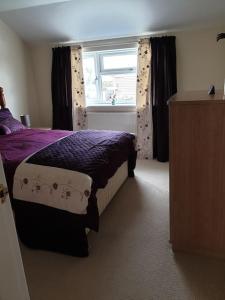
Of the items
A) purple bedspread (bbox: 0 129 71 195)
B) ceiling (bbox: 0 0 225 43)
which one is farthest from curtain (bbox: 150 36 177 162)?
purple bedspread (bbox: 0 129 71 195)

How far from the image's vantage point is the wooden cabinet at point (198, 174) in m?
1.60

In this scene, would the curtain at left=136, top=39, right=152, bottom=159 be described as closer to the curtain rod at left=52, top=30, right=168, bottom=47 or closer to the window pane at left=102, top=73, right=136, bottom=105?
the curtain rod at left=52, top=30, right=168, bottom=47

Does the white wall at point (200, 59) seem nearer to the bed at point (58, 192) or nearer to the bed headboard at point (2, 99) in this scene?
the bed at point (58, 192)

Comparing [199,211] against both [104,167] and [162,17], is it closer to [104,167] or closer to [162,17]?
[104,167]

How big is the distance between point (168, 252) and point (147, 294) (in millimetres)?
430

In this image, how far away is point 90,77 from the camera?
14.4 ft

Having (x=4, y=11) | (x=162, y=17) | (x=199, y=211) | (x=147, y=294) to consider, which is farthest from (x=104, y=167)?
(x=4, y=11)

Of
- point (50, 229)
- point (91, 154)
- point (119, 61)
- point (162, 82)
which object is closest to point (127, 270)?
point (50, 229)

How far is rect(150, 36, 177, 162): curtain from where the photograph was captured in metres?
Result: 3.62

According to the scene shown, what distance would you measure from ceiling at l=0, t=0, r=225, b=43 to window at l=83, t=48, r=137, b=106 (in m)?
0.33

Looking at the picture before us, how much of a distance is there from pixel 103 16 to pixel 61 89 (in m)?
1.39

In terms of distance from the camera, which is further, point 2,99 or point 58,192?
point 2,99

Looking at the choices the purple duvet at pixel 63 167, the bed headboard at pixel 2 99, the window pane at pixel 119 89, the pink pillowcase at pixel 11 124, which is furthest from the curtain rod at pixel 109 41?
the purple duvet at pixel 63 167

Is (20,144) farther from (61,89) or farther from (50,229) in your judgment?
(61,89)
